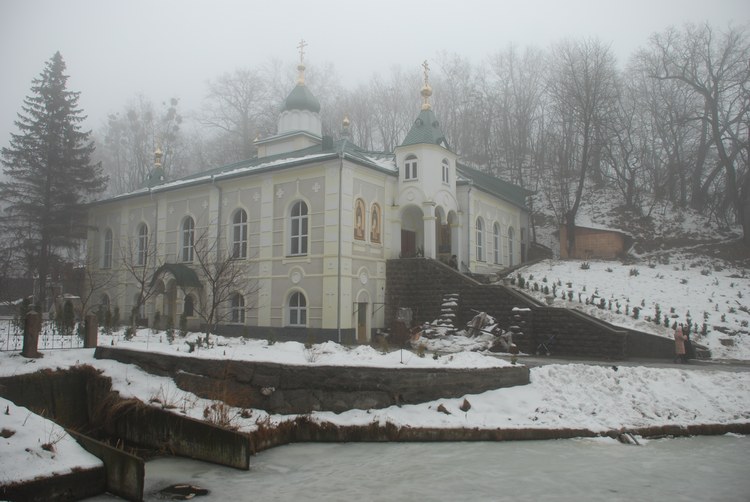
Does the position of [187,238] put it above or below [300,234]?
above

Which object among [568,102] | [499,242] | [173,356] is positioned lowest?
[173,356]

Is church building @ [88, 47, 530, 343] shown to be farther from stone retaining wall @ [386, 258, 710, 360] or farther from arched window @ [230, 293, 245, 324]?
stone retaining wall @ [386, 258, 710, 360]

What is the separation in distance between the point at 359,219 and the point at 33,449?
736 inches

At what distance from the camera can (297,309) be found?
83.4 feet

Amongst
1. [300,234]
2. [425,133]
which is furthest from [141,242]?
[425,133]

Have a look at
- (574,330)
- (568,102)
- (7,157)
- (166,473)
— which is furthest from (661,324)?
(7,157)

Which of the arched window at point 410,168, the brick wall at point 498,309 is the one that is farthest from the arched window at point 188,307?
the arched window at point 410,168

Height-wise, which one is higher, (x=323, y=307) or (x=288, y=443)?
(x=323, y=307)

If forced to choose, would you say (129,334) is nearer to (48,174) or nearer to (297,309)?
(297,309)

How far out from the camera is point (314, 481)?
874cm

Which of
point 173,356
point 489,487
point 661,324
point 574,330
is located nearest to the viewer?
point 489,487

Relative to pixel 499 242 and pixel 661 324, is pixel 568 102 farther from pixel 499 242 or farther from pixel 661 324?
pixel 661 324

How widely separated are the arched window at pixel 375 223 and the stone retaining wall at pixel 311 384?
13983 millimetres

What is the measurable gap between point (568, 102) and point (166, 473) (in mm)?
35599
